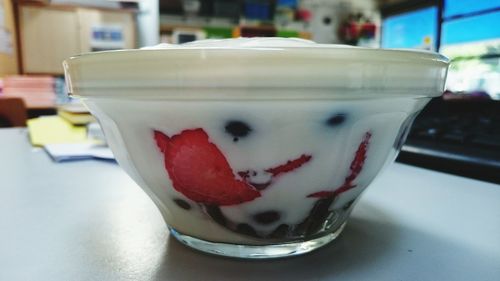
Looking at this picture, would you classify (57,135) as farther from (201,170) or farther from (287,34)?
(287,34)

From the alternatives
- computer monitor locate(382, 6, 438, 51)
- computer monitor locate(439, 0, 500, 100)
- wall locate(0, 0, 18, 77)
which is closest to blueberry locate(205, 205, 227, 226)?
computer monitor locate(439, 0, 500, 100)

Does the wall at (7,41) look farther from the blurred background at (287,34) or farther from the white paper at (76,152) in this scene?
the white paper at (76,152)

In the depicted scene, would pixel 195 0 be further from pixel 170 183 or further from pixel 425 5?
pixel 170 183

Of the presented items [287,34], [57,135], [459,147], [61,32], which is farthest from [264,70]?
[287,34]

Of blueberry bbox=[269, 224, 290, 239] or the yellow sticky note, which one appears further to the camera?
the yellow sticky note

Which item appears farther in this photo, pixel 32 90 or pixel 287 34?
pixel 287 34

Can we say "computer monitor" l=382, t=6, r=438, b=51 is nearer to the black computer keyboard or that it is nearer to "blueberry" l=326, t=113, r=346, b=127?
the black computer keyboard

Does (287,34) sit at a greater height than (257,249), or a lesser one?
greater

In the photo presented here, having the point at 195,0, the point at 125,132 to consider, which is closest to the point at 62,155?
the point at 125,132
